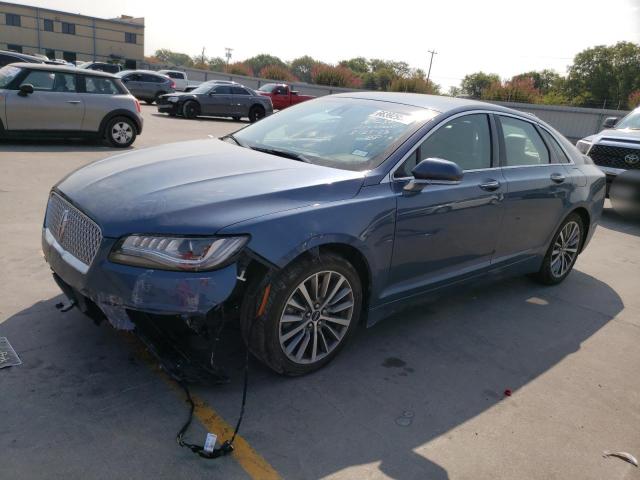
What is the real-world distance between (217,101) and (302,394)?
758 inches

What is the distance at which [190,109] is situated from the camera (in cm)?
2041

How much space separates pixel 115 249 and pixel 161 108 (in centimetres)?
1894

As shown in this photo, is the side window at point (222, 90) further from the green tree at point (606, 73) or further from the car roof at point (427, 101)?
the green tree at point (606, 73)

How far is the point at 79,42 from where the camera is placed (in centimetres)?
6800

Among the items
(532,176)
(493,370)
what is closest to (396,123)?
(532,176)

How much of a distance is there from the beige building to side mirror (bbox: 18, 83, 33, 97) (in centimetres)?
5348

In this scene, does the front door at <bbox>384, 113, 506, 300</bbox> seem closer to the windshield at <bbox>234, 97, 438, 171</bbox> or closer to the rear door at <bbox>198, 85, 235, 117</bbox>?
the windshield at <bbox>234, 97, 438, 171</bbox>

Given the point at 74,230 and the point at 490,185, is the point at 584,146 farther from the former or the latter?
the point at 74,230

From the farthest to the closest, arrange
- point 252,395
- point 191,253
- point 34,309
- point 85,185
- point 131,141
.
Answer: point 131,141 < point 34,309 < point 85,185 < point 252,395 < point 191,253

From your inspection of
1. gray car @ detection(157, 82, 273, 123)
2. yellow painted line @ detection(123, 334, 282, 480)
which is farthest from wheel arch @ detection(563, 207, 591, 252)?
gray car @ detection(157, 82, 273, 123)

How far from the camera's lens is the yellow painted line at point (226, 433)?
8.22 ft

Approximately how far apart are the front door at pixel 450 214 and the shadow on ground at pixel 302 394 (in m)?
0.51

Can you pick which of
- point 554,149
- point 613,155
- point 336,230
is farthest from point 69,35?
point 336,230

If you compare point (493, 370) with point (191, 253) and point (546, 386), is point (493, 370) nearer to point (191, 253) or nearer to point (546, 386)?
point (546, 386)
